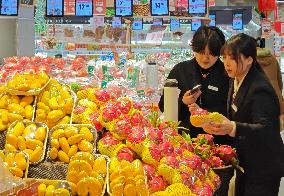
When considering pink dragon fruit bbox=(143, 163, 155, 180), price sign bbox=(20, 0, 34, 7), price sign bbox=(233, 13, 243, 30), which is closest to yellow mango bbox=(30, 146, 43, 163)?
pink dragon fruit bbox=(143, 163, 155, 180)

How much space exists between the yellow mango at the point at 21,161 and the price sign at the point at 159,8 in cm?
420

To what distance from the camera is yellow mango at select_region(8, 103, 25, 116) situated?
287 centimetres

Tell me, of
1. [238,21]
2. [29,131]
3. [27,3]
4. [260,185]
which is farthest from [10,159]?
[238,21]

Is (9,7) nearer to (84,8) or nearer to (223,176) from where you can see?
(84,8)

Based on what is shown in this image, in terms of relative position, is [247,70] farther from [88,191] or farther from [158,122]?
[88,191]

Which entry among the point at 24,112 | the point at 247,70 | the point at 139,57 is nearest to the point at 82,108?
the point at 24,112

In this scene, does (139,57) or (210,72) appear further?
(139,57)

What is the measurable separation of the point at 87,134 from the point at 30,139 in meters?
0.30

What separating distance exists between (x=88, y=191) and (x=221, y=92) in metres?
1.85

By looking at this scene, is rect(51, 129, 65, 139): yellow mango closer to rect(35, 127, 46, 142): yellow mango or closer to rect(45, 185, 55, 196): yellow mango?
rect(35, 127, 46, 142): yellow mango

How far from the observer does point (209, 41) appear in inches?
144

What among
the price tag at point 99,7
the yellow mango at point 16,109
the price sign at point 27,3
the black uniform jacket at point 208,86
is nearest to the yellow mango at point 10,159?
the yellow mango at point 16,109

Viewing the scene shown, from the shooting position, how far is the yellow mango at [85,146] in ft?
8.50

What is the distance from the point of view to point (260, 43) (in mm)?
7449
